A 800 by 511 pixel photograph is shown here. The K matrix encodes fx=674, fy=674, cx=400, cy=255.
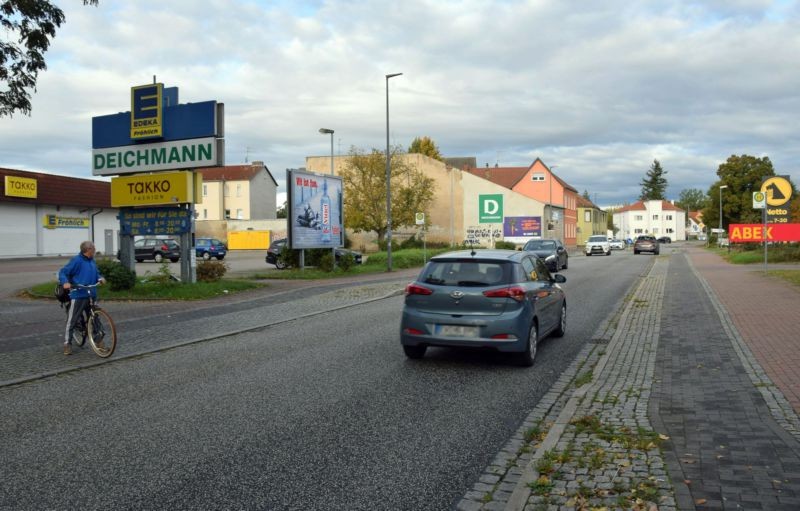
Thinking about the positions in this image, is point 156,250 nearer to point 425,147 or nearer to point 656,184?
point 425,147

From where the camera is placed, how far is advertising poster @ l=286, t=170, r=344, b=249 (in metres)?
26.8

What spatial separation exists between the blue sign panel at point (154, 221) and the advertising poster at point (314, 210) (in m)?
6.80

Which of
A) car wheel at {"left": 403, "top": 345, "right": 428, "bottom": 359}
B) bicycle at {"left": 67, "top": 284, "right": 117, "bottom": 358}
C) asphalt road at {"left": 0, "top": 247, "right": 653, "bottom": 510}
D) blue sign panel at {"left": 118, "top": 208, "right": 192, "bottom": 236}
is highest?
blue sign panel at {"left": 118, "top": 208, "right": 192, "bottom": 236}

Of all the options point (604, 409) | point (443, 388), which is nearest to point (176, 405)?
point (443, 388)

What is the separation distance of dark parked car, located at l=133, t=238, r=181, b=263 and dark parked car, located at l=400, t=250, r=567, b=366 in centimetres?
3505

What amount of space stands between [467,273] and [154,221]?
46.7 feet

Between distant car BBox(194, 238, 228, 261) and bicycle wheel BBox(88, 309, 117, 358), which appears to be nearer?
bicycle wheel BBox(88, 309, 117, 358)

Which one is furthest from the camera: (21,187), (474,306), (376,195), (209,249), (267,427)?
(376,195)

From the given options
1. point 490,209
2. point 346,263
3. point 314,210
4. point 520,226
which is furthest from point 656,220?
point 314,210

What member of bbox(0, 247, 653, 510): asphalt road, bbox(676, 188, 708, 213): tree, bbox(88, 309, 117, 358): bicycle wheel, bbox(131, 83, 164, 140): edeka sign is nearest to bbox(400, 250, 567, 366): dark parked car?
bbox(0, 247, 653, 510): asphalt road

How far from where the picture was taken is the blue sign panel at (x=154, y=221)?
19922 millimetres

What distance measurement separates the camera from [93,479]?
4.62m

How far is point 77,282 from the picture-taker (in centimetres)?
962

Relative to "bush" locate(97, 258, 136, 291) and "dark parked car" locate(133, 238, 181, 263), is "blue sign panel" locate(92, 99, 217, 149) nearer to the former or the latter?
"bush" locate(97, 258, 136, 291)
